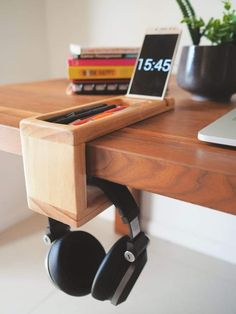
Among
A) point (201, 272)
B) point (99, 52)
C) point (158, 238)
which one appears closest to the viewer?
point (99, 52)

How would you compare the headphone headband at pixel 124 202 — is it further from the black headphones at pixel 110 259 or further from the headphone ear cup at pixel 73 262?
the headphone ear cup at pixel 73 262

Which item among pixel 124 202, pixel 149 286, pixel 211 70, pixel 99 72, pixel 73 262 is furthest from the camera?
pixel 149 286

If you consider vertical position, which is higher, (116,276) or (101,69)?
(101,69)

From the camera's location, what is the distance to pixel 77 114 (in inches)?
17.7

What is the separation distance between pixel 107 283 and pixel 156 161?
23 cm

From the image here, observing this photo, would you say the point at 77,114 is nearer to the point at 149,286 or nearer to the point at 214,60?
the point at 214,60

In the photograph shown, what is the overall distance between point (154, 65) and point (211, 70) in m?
0.15

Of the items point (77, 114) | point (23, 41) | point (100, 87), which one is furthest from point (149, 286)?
point (23, 41)

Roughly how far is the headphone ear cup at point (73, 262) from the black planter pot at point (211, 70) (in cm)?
41

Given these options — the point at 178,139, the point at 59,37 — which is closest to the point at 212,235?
the point at 178,139

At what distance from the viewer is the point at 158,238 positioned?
1412 millimetres

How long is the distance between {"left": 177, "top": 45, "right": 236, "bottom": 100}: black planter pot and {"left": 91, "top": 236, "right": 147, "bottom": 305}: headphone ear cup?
→ 390mm

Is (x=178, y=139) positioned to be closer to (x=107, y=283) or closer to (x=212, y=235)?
(x=107, y=283)

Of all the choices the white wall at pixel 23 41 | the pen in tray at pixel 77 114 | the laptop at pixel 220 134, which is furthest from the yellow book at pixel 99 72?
the white wall at pixel 23 41
